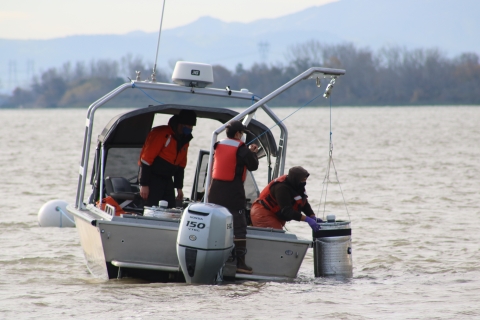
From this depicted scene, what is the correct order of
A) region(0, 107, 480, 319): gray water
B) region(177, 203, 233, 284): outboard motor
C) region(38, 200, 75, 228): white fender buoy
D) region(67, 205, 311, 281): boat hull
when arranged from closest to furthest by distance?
region(0, 107, 480, 319): gray water, region(177, 203, 233, 284): outboard motor, region(67, 205, 311, 281): boat hull, region(38, 200, 75, 228): white fender buoy

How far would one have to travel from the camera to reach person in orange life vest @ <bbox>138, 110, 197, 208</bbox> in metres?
8.65

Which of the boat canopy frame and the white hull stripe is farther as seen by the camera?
the boat canopy frame

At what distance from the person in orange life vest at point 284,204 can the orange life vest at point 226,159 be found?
0.69 metres

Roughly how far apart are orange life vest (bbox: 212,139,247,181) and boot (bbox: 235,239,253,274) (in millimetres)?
629

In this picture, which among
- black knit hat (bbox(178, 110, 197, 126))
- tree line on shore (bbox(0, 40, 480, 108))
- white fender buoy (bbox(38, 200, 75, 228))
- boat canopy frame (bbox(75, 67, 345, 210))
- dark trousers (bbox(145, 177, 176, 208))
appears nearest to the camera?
boat canopy frame (bbox(75, 67, 345, 210))

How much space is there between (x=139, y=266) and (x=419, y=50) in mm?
102779

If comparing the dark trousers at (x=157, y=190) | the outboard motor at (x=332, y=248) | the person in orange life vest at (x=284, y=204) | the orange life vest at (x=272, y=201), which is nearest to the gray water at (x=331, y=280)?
the outboard motor at (x=332, y=248)

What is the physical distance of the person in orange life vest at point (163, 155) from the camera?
28.4ft

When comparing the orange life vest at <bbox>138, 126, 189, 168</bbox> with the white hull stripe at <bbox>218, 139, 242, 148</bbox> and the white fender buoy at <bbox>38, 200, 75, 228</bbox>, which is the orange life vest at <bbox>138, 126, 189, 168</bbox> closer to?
the white hull stripe at <bbox>218, 139, 242, 148</bbox>

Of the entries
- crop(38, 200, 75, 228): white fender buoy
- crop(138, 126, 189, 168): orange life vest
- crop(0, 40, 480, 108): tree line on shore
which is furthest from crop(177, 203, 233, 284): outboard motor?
crop(0, 40, 480, 108): tree line on shore

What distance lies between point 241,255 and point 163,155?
1732 mm

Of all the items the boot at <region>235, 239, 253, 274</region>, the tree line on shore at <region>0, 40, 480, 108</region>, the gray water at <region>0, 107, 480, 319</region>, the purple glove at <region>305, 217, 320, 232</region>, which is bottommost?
the gray water at <region>0, 107, 480, 319</region>

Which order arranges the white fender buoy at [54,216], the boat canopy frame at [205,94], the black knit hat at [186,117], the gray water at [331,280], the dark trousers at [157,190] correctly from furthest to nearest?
the white fender buoy at [54,216] < the dark trousers at [157,190] < the black knit hat at [186,117] < the boat canopy frame at [205,94] < the gray water at [331,280]

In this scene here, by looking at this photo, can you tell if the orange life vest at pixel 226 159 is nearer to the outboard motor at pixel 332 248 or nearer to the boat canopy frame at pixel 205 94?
the boat canopy frame at pixel 205 94
